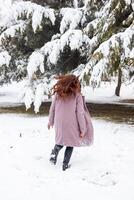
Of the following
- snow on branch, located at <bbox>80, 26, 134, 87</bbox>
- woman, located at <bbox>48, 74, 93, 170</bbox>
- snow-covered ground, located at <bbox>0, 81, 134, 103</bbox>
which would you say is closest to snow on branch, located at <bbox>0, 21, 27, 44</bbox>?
snow-covered ground, located at <bbox>0, 81, 134, 103</bbox>

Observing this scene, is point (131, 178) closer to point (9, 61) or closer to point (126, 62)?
point (126, 62)

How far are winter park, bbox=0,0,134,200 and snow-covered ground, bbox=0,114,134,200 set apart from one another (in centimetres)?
1

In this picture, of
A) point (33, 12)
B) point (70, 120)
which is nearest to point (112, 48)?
point (33, 12)

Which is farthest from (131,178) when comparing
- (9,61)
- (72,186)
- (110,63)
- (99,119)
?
(9,61)

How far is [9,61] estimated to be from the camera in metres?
15.5

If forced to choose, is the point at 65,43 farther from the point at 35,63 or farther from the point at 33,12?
the point at 33,12

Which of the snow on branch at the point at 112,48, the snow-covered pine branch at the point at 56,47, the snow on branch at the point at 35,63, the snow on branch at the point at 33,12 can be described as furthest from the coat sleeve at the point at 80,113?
the snow on branch at the point at 33,12

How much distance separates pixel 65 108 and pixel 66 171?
1.06 metres

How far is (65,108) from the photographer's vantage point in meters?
7.94

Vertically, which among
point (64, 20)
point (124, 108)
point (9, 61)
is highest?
point (64, 20)

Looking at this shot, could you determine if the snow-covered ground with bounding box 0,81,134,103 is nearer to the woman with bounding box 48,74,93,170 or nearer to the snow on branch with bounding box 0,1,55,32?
the snow on branch with bounding box 0,1,55,32

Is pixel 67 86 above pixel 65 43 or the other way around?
the other way around

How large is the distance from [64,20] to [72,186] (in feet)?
26.0

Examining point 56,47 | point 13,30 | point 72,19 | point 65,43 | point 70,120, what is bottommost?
point 70,120
